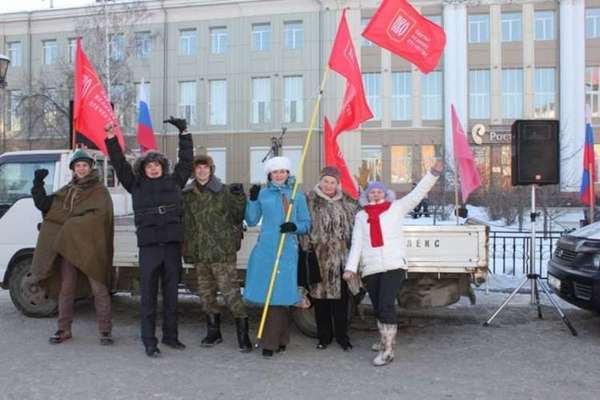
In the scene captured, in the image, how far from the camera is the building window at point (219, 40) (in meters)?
39.2

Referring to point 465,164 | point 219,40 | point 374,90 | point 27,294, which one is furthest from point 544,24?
point 27,294

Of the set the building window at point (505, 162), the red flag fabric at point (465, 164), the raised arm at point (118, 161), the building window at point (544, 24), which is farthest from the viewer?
the building window at point (544, 24)

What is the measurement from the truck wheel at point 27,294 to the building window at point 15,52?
39.3 meters

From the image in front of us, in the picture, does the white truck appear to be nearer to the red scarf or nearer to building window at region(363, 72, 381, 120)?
the red scarf

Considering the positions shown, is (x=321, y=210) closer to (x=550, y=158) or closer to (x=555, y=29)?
(x=550, y=158)

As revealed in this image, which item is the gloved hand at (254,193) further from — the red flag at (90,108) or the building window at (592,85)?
the building window at (592,85)

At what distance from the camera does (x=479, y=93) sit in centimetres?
3750

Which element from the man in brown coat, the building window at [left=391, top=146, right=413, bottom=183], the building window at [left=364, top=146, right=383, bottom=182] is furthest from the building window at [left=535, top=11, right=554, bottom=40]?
the man in brown coat

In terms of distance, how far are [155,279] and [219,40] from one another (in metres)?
35.5

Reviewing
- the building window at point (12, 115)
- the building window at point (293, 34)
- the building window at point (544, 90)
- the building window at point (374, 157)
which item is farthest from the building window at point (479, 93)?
the building window at point (12, 115)

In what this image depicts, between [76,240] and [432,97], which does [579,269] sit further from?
[432,97]

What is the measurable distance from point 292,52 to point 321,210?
33.3 metres

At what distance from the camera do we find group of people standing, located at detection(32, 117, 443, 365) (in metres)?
5.64

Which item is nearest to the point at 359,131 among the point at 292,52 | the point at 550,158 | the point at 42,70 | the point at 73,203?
the point at 292,52
